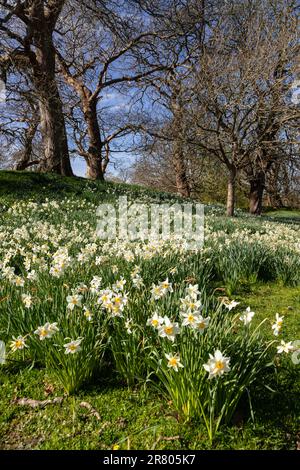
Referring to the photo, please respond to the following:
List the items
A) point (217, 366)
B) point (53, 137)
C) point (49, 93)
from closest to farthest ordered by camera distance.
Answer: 1. point (217, 366)
2. point (49, 93)
3. point (53, 137)

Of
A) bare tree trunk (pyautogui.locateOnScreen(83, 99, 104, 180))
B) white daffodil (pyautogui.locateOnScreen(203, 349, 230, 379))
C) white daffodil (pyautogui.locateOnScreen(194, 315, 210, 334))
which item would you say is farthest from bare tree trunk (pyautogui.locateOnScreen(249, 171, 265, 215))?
white daffodil (pyautogui.locateOnScreen(203, 349, 230, 379))

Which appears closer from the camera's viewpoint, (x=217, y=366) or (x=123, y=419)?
(x=217, y=366)

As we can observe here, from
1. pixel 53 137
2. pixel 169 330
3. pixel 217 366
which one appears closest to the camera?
pixel 217 366

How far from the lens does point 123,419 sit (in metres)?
2.01

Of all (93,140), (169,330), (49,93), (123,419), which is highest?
(49,93)

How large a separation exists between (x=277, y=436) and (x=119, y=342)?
110 cm

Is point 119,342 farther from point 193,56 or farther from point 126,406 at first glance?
point 193,56

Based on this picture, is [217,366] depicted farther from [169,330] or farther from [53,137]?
[53,137]

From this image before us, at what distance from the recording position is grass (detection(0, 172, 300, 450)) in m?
1.84

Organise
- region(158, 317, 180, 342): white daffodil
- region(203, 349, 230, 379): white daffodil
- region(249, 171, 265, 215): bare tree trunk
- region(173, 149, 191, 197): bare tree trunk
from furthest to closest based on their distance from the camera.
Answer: region(173, 149, 191, 197): bare tree trunk, region(249, 171, 265, 215): bare tree trunk, region(158, 317, 180, 342): white daffodil, region(203, 349, 230, 379): white daffodil

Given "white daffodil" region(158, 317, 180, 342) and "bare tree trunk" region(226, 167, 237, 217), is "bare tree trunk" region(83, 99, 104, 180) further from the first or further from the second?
"white daffodil" region(158, 317, 180, 342)

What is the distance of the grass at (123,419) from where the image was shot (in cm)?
184

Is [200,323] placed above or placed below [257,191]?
below

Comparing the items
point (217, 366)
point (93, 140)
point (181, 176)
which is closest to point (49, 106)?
point (93, 140)
